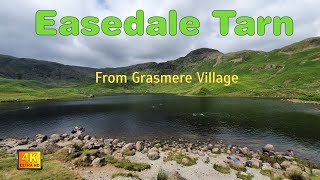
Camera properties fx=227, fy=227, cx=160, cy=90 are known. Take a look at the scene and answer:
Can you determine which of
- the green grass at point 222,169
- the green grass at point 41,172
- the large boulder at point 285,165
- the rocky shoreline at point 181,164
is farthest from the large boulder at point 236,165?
the green grass at point 41,172

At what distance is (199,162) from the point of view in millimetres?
46875

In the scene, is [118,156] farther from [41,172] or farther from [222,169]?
[222,169]

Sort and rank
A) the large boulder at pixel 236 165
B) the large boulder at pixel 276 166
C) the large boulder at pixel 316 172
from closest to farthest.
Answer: the large boulder at pixel 316 172
the large boulder at pixel 236 165
the large boulder at pixel 276 166

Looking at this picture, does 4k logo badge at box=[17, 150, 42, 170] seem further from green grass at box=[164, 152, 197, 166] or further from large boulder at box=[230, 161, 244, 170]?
large boulder at box=[230, 161, 244, 170]

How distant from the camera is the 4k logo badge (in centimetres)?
2930

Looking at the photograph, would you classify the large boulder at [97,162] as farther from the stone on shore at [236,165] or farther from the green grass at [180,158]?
the stone on shore at [236,165]

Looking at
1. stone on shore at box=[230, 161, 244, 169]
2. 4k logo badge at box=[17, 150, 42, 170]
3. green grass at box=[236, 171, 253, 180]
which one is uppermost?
4k logo badge at box=[17, 150, 42, 170]

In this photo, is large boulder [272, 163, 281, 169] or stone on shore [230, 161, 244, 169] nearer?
stone on shore [230, 161, 244, 169]

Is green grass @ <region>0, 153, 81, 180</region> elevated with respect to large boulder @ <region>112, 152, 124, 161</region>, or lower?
elevated

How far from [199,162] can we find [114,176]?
18380mm

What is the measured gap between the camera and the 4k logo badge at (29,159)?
29.3 m

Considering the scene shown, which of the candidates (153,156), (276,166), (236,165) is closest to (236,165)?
(236,165)

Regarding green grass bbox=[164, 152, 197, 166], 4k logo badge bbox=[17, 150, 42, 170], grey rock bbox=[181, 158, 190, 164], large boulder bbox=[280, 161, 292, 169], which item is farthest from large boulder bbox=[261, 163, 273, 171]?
4k logo badge bbox=[17, 150, 42, 170]

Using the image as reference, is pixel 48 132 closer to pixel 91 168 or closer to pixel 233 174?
pixel 91 168
